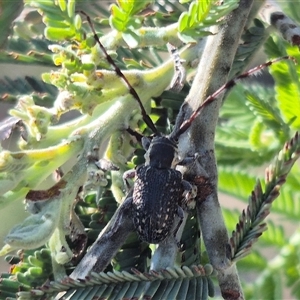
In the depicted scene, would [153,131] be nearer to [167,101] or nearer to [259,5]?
[167,101]

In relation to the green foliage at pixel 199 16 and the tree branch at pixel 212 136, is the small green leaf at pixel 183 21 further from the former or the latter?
the tree branch at pixel 212 136

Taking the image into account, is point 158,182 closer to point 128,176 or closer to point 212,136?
point 128,176

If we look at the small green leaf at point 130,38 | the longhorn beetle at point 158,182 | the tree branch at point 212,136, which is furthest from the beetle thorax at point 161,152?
the small green leaf at point 130,38

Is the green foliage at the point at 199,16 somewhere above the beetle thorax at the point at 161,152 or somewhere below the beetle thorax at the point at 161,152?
above

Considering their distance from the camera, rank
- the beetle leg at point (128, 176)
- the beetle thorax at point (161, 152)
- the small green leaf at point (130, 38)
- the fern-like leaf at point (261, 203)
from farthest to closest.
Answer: the beetle thorax at point (161, 152)
the beetle leg at point (128, 176)
the small green leaf at point (130, 38)
the fern-like leaf at point (261, 203)

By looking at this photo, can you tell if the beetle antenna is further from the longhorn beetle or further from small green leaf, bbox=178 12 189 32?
small green leaf, bbox=178 12 189 32

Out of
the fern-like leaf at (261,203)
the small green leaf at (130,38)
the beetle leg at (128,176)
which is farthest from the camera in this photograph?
the beetle leg at (128,176)

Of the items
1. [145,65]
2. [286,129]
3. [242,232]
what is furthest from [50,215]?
[286,129]
